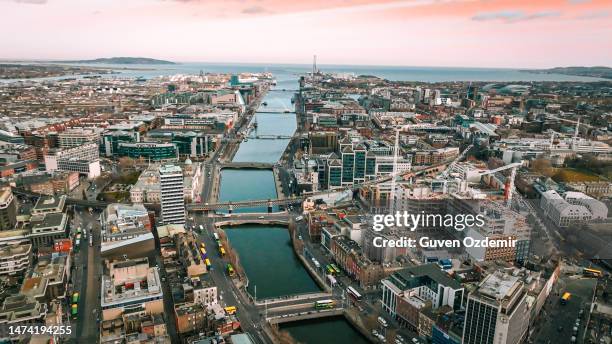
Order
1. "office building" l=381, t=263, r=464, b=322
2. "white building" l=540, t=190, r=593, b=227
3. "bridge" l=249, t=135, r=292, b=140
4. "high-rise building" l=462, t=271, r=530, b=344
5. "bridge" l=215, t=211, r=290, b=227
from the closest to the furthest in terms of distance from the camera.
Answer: "high-rise building" l=462, t=271, r=530, b=344 → "office building" l=381, t=263, r=464, b=322 → "white building" l=540, t=190, r=593, b=227 → "bridge" l=215, t=211, r=290, b=227 → "bridge" l=249, t=135, r=292, b=140

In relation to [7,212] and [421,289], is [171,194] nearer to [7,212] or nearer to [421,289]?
[7,212]

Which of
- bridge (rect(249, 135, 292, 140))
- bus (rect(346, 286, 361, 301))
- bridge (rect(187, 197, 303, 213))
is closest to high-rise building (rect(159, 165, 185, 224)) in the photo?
bridge (rect(187, 197, 303, 213))

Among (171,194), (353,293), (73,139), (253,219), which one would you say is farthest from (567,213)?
(73,139)

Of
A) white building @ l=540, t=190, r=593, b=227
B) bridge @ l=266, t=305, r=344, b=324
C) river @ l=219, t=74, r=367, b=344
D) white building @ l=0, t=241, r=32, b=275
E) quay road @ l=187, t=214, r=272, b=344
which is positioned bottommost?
river @ l=219, t=74, r=367, b=344

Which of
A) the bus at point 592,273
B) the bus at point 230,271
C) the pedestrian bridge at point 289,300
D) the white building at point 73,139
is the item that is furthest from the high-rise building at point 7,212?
the bus at point 592,273

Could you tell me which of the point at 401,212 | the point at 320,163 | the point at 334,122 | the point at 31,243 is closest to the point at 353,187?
the point at 320,163

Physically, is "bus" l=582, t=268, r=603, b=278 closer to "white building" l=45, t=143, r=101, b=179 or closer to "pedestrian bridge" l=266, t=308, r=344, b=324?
"pedestrian bridge" l=266, t=308, r=344, b=324
